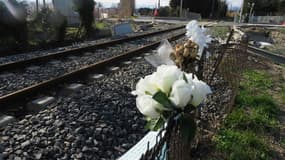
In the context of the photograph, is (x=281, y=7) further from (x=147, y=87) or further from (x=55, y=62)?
(x=147, y=87)

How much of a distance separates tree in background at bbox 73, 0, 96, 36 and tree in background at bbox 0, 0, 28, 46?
5604 millimetres

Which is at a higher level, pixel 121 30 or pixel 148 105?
pixel 148 105

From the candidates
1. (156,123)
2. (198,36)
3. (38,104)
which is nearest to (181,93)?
(156,123)

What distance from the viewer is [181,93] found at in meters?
1.36

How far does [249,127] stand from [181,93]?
3346 millimetres

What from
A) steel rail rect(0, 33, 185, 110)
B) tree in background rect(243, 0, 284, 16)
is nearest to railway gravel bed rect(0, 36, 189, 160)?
steel rail rect(0, 33, 185, 110)

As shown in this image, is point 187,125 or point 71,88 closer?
point 187,125

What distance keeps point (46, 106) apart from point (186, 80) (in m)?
3.74

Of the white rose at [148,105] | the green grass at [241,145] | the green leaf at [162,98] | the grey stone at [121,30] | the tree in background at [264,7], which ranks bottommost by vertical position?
the tree in background at [264,7]

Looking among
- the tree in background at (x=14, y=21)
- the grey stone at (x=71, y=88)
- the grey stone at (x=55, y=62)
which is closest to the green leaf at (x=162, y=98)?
the grey stone at (x=71, y=88)

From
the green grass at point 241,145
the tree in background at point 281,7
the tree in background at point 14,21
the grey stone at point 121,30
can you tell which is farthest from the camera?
the tree in background at point 281,7

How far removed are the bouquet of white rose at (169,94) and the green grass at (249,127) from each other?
2.25m

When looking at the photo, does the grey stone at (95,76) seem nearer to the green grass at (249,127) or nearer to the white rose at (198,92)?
the green grass at (249,127)

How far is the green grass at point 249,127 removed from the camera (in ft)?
11.8
